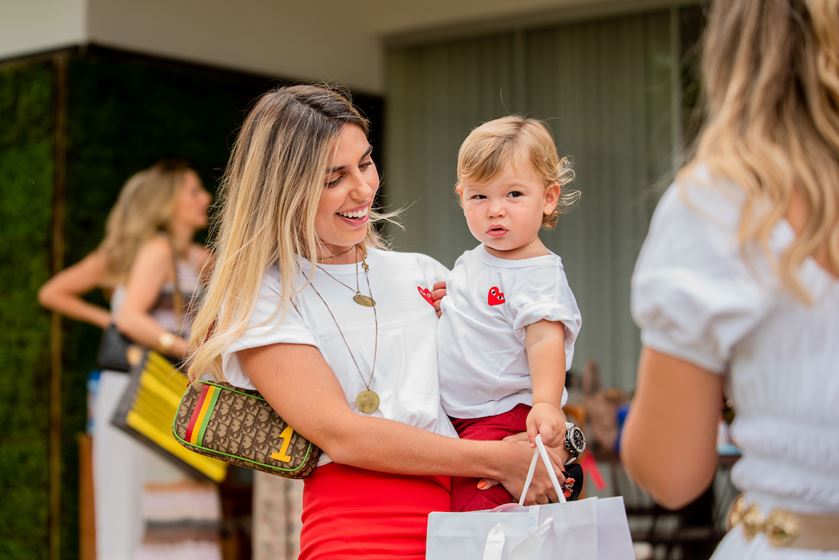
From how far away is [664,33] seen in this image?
267 inches

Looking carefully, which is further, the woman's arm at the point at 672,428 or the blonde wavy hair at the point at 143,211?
the blonde wavy hair at the point at 143,211

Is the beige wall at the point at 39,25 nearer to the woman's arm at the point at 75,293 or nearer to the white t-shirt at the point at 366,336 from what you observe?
the woman's arm at the point at 75,293

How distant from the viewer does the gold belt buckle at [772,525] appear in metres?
1.40

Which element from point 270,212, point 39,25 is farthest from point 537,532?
point 39,25

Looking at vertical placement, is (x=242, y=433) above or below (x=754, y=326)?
below

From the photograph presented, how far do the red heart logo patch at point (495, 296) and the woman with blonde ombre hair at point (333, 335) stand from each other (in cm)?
13

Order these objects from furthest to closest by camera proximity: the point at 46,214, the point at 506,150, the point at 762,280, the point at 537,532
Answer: the point at 46,214 < the point at 506,150 < the point at 537,532 < the point at 762,280

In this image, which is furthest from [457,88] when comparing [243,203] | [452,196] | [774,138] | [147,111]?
[774,138]

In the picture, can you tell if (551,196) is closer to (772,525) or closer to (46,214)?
(772,525)

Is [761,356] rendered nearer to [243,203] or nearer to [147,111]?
[243,203]

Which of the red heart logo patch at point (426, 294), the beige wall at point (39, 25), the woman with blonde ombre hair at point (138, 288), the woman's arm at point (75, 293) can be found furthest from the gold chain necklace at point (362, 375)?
the beige wall at point (39, 25)

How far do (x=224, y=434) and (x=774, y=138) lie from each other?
1.14 m

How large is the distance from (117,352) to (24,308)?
139 centimetres

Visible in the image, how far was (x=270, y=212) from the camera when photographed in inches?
85.7
